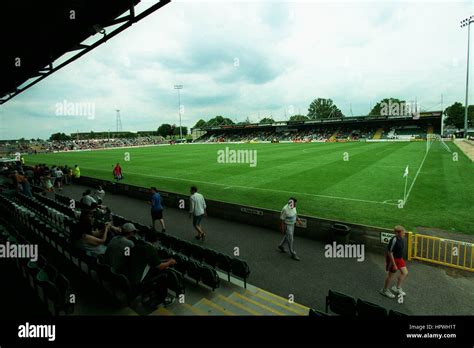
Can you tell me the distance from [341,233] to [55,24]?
931cm

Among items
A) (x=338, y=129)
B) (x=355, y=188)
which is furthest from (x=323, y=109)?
(x=355, y=188)

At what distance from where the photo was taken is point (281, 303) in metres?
5.75

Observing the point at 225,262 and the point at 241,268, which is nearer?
the point at 241,268

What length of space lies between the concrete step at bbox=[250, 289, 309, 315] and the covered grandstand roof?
6.09 meters

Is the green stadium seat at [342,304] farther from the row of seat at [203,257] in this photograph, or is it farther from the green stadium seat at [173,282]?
the green stadium seat at [173,282]

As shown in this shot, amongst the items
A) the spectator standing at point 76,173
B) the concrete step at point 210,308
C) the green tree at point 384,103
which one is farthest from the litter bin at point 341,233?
the green tree at point 384,103

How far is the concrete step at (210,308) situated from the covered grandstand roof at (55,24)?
5537 mm

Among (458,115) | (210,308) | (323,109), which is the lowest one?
(210,308)

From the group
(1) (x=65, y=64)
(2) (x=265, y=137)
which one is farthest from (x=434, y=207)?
(2) (x=265, y=137)

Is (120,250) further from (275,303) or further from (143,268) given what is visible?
(275,303)

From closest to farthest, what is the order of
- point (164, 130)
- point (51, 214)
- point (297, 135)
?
point (51, 214) < point (297, 135) < point (164, 130)

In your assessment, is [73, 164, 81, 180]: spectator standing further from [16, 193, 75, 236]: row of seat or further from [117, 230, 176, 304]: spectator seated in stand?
[117, 230, 176, 304]: spectator seated in stand

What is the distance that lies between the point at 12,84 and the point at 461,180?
25.8 metres

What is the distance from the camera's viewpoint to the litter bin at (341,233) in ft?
28.3
